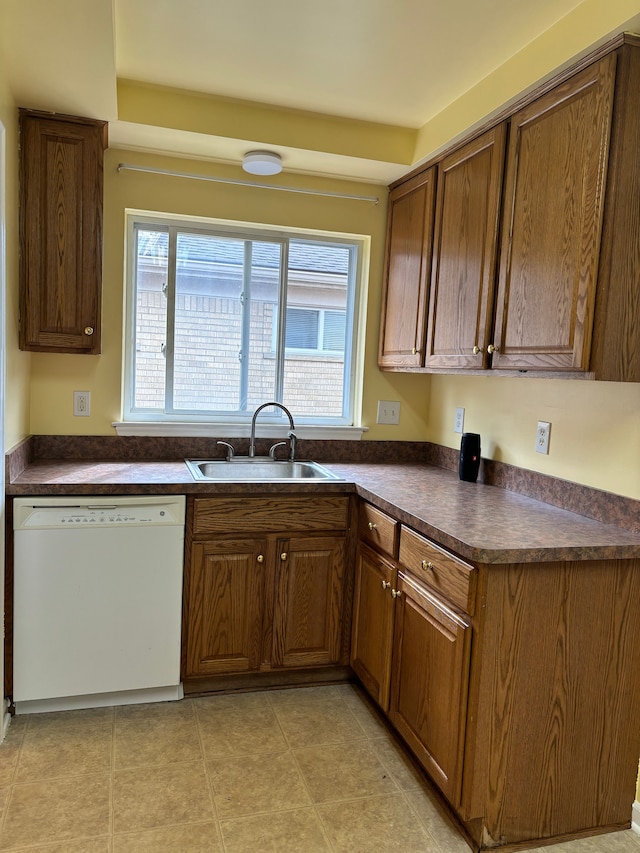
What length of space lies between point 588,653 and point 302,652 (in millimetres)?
1204

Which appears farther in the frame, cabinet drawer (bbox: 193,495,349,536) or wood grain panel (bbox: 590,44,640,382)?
cabinet drawer (bbox: 193,495,349,536)

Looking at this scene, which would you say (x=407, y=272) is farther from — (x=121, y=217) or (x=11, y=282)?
(x=11, y=282)

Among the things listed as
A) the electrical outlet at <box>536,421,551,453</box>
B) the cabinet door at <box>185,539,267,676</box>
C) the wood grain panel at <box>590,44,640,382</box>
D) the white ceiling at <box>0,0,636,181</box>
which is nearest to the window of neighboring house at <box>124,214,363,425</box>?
the white ceiling at <box>0,0,636,181</box>

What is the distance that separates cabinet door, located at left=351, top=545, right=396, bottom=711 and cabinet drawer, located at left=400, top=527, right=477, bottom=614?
6.4 inches

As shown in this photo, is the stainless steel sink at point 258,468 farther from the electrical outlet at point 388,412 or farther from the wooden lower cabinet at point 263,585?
the electrical outlet at point 388,412

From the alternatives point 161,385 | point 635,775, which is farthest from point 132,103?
point 635,775

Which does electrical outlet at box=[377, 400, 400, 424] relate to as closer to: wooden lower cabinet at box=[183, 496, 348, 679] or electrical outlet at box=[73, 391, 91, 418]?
wooden lower cabinet at box=[183, 496, 348, 679]

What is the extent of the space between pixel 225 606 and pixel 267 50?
6.62ft

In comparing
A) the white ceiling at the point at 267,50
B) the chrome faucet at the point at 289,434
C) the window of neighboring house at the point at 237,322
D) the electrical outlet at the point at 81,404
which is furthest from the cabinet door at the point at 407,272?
the electrical outlet at the point at 81,404

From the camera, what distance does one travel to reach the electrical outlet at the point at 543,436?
92.3 inches

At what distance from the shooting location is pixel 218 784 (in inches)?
80.0

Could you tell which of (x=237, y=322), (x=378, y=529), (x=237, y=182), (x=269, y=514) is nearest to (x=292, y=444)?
(x=269, y=514)

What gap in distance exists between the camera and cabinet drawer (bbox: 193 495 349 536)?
2.45m

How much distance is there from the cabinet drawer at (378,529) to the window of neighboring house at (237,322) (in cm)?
78
